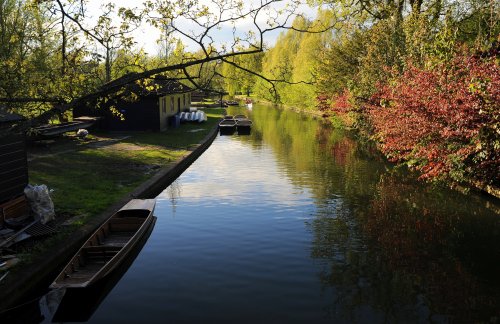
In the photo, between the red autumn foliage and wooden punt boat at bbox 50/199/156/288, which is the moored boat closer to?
the red autumn foliage

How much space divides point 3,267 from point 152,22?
652 cm

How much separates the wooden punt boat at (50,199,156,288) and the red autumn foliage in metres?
11.4

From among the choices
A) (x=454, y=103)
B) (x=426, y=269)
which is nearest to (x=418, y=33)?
(x=454, y=103)

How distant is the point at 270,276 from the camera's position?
11.2 metres

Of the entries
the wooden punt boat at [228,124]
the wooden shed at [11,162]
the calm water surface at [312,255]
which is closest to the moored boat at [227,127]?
the wooden punt boat at [228,124]

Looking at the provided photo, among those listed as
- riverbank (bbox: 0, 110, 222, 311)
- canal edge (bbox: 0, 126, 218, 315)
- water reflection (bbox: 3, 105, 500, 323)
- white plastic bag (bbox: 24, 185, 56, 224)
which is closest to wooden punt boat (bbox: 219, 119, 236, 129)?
riverbank (bbox: 0, 110, 222, 311)

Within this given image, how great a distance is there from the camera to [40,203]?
1300 cm

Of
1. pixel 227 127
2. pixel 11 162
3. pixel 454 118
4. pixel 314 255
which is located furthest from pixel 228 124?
pixel 314 255

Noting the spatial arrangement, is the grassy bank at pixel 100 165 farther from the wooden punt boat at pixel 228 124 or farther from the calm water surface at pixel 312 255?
the wooden punt boat at pixel 228 124

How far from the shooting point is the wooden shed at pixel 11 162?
13667mm

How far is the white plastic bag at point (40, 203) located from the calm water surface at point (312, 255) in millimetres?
3030

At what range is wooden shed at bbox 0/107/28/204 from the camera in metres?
13.7

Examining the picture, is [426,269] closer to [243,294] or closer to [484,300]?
[484,300]

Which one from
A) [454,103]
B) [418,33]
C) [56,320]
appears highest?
[418,33]
